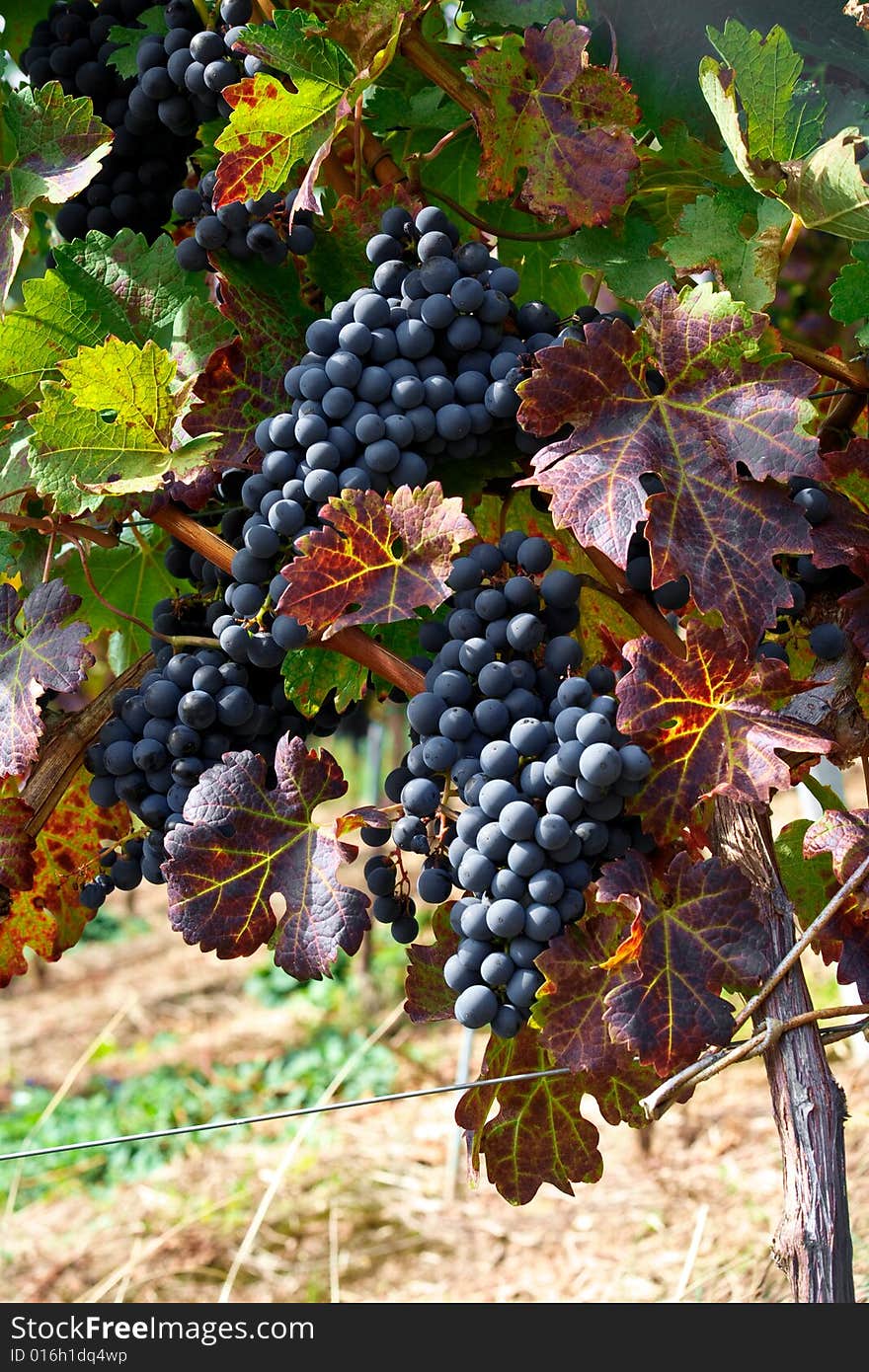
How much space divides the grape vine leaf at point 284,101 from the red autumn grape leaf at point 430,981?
21.7 inches

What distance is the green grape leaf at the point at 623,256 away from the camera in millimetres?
953

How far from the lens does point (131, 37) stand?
3.55ft

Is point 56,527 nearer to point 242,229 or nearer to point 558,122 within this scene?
point 242,229

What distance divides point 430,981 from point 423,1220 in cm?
230

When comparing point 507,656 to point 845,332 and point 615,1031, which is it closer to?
point 615,1031

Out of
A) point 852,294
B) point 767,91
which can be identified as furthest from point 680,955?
point 767,91

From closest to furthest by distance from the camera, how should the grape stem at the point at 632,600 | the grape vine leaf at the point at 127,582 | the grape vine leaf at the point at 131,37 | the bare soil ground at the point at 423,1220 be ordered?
the grape stem at the point at 632,600 → the grape vine leaf at the point at 131,37 → the grape vine leaf at the point at 127,582 → the bare soil ground at the point at 423,1220

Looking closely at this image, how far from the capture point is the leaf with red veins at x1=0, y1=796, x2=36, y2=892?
970 millimetres

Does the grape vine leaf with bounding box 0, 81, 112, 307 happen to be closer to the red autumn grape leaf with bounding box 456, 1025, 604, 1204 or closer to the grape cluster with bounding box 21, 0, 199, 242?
the grape cluster with bounding box 21, 0, 199, 242

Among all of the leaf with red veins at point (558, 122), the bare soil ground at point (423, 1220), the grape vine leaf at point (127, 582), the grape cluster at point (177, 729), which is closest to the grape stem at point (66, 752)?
the grape cluster at point (177, 729)

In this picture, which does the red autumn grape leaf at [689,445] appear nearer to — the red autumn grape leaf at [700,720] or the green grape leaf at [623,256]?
the red autumn grape leaf at [700,720]

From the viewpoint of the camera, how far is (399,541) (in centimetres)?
81

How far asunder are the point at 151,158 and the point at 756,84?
57 cm

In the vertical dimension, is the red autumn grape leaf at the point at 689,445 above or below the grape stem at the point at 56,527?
below
